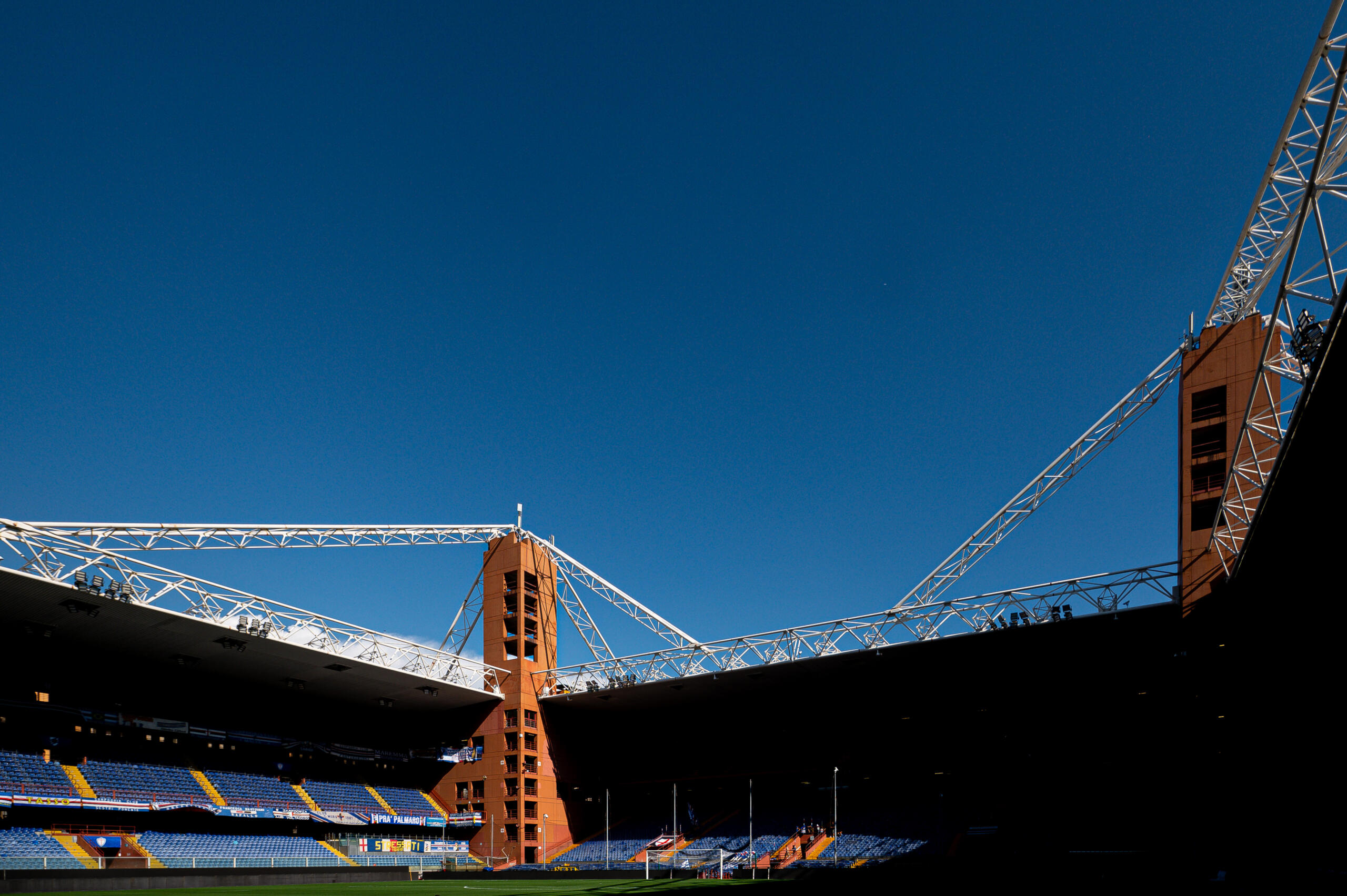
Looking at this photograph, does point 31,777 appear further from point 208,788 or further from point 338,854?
point 338,854

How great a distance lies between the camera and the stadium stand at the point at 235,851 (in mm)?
51938

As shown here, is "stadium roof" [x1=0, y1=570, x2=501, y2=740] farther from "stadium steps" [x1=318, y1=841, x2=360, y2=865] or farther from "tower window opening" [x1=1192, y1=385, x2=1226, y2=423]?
"tower window opening" [x1=1192, y1=385, x2=1226, y2=423]

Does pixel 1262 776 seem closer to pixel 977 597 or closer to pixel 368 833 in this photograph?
pixel 977 597

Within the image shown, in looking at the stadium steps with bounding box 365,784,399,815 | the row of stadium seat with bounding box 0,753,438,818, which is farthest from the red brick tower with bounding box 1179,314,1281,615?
the row of stadium seat with bounding box 0,753,438,818

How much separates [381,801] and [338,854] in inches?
259

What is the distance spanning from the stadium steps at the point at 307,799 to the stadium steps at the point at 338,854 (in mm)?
2162

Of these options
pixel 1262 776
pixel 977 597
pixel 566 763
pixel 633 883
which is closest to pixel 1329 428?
pixel 1262 776

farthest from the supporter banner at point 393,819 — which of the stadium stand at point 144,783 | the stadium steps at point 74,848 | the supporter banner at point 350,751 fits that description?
the stadium steps at point 74,848

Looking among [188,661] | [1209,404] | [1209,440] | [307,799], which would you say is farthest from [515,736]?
[1209,404]

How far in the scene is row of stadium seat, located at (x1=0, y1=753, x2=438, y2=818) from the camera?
1959 inches

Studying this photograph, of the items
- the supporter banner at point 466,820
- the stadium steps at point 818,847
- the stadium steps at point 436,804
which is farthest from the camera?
the stadium steps at point 436,804

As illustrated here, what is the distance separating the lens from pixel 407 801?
6975 cm

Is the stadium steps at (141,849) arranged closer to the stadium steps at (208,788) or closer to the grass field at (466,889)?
the grass field at (466,889)

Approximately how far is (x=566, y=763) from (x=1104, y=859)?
137 ft
